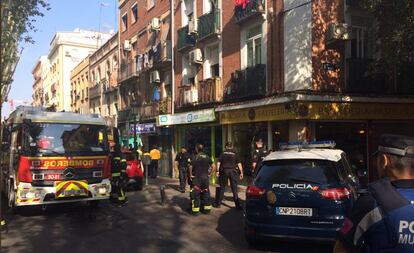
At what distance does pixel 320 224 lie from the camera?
705cm

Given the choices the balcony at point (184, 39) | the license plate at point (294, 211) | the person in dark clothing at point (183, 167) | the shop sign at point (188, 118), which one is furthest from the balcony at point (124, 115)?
the license plate at point (294, 211)

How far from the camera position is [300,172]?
743cm

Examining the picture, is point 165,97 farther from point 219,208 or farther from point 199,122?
point 219,208

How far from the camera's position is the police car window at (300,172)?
730cm

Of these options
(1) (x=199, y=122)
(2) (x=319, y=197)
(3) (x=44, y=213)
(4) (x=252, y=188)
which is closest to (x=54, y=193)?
(3) (x=44, y=213)

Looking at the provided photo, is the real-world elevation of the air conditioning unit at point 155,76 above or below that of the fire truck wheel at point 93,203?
above

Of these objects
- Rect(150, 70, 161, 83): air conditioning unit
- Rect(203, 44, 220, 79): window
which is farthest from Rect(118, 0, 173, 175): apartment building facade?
Rect(203, 44, 220, 79): window

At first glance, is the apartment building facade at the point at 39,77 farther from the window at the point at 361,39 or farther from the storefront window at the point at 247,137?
the window at the point at 361,39

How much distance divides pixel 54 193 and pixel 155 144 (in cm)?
1559

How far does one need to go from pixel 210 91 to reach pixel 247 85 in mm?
2965

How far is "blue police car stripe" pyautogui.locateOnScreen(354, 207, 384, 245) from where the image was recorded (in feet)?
7.92

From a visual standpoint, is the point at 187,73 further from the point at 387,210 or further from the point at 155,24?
the point at 387,210

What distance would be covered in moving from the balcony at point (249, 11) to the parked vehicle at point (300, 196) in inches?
361

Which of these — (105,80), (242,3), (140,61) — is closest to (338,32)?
(242,3)
